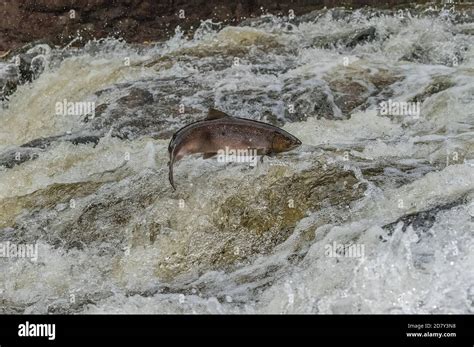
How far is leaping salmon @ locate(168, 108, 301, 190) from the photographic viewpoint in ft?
17.0

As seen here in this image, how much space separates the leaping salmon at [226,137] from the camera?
17.0 ft

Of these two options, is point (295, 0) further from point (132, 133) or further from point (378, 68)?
point (132, 133)

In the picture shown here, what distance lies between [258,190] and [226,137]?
0.42 metres

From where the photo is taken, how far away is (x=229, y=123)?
17.4ft

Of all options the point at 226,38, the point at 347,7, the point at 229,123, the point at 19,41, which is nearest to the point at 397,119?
the point at 229,123

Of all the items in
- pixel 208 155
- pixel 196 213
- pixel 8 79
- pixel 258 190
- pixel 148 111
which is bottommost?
pixel 196 213

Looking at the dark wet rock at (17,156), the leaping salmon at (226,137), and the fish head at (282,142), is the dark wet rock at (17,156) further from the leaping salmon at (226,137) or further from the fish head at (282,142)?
the fish head at (282,142)

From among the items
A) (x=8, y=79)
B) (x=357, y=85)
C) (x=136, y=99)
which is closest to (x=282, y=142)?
(x=357, y=85)

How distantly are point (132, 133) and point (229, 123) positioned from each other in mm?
2222

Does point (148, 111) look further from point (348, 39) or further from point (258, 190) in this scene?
point (348, 39)

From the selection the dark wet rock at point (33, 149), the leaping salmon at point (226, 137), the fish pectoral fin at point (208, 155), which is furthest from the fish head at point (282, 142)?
the dark wet rock at point (33, 149)

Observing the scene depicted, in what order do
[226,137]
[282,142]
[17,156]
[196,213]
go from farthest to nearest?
1. [17,156]
2. [282,142]
3. [226,137]
4. [196,213]

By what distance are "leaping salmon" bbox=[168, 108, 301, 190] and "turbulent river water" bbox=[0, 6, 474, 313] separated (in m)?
0.14

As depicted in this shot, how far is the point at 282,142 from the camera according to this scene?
17.7 feet
